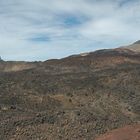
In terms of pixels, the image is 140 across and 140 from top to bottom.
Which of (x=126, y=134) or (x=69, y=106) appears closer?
(x=126, y=134)

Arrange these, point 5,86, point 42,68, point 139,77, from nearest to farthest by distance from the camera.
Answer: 1. point 5,86
2. point 139,77
3. point 42,68

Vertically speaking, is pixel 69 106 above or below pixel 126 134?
below

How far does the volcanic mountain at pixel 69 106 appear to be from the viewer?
79.8ft

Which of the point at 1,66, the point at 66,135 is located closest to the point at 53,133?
the point at 66,135

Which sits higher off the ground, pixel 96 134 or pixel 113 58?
pixel 113 58

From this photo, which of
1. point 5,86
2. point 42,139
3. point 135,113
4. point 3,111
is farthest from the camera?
point 5,86

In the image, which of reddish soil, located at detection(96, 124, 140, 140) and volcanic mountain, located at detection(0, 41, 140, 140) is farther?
volcanic mountain, located at detection(0, 41, 140, 140)

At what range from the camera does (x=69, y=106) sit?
33.1 m

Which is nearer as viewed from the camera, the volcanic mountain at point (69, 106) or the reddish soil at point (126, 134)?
the reddish soil at point (126, 134)

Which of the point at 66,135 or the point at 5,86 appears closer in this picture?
the point at 66,135

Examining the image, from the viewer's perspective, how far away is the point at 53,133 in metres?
24.0

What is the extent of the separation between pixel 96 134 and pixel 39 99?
34.1 feet

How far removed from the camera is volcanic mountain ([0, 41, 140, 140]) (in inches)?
957

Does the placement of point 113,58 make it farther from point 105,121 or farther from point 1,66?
point 105,121
